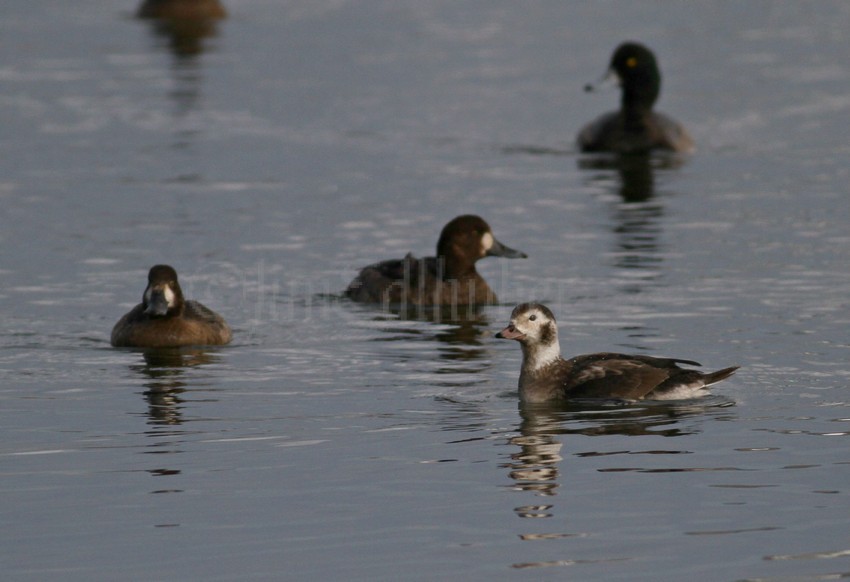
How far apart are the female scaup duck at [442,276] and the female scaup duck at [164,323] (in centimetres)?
234

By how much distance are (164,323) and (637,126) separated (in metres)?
→ 14.9

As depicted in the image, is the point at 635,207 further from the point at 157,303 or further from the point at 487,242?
the point at 157,303

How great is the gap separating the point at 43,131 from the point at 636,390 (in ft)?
67.6

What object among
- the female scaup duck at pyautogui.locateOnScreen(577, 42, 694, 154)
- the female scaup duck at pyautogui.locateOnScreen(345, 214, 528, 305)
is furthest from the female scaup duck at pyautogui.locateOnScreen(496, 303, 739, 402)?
the female scaup duck at pyautogui.locateOnScreen(577, 42, 694, 154)

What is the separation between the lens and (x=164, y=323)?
1609cm

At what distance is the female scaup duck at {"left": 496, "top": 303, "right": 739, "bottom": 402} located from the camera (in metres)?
13.1

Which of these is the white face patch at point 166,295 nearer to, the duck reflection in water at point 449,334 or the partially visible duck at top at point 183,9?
the duck reflection in water at point 449,334

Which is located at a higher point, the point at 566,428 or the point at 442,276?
the point at 442,276

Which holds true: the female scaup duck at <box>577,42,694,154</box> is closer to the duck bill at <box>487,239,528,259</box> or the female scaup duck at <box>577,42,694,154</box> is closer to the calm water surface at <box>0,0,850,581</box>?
the calm water surface at <box>0,0,850,581</box>

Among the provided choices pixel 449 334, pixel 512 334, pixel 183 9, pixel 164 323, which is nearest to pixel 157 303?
pixel 164 323

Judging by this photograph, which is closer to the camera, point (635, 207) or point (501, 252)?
point (501, 252)

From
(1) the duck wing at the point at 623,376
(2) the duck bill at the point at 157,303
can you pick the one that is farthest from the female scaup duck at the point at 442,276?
(1) the duck wing at the point at 623,376

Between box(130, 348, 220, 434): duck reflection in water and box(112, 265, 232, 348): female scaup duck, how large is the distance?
10cm

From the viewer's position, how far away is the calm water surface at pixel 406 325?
9812mm
